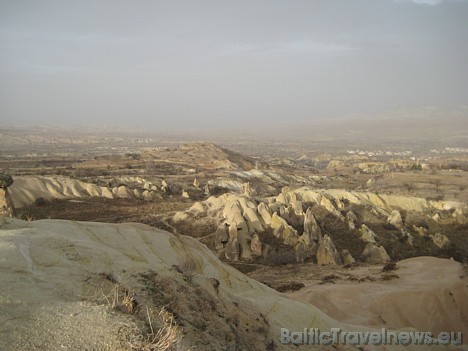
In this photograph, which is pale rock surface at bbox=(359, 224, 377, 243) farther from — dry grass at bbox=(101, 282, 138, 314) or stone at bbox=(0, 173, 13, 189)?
dry grass at bbox=(101, 282, 138, 314)

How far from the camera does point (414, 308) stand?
42.8ft

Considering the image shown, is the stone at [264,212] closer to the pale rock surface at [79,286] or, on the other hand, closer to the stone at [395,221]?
the stone at [395,221]

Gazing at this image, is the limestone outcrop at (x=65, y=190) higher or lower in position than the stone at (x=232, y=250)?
higher

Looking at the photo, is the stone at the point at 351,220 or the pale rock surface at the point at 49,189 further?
the pale rock surface at the point at 49,189

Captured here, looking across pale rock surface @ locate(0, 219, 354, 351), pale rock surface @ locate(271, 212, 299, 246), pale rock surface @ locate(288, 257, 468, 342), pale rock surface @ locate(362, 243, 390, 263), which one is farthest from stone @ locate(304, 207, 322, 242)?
pale rock surface @ locate(0, 219, 354, 351)

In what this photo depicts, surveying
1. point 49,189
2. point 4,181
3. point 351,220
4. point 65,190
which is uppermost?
point 4,181

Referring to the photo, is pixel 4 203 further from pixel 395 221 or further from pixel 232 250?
pixel 395 221

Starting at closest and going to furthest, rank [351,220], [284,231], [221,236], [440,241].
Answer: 1. [221,236]
2. [284,231]
3. [440,241]
4. [351,220]

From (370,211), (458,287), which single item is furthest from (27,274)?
(370,211)

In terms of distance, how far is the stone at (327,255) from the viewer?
2086 cm

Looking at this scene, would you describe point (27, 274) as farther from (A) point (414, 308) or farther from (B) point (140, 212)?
(B) point (140, 212)

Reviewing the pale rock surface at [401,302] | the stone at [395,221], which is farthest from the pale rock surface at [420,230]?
the pale rock surface at [401,302]

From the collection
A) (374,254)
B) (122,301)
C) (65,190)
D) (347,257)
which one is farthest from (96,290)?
(65,190)

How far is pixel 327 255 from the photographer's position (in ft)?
68.9
